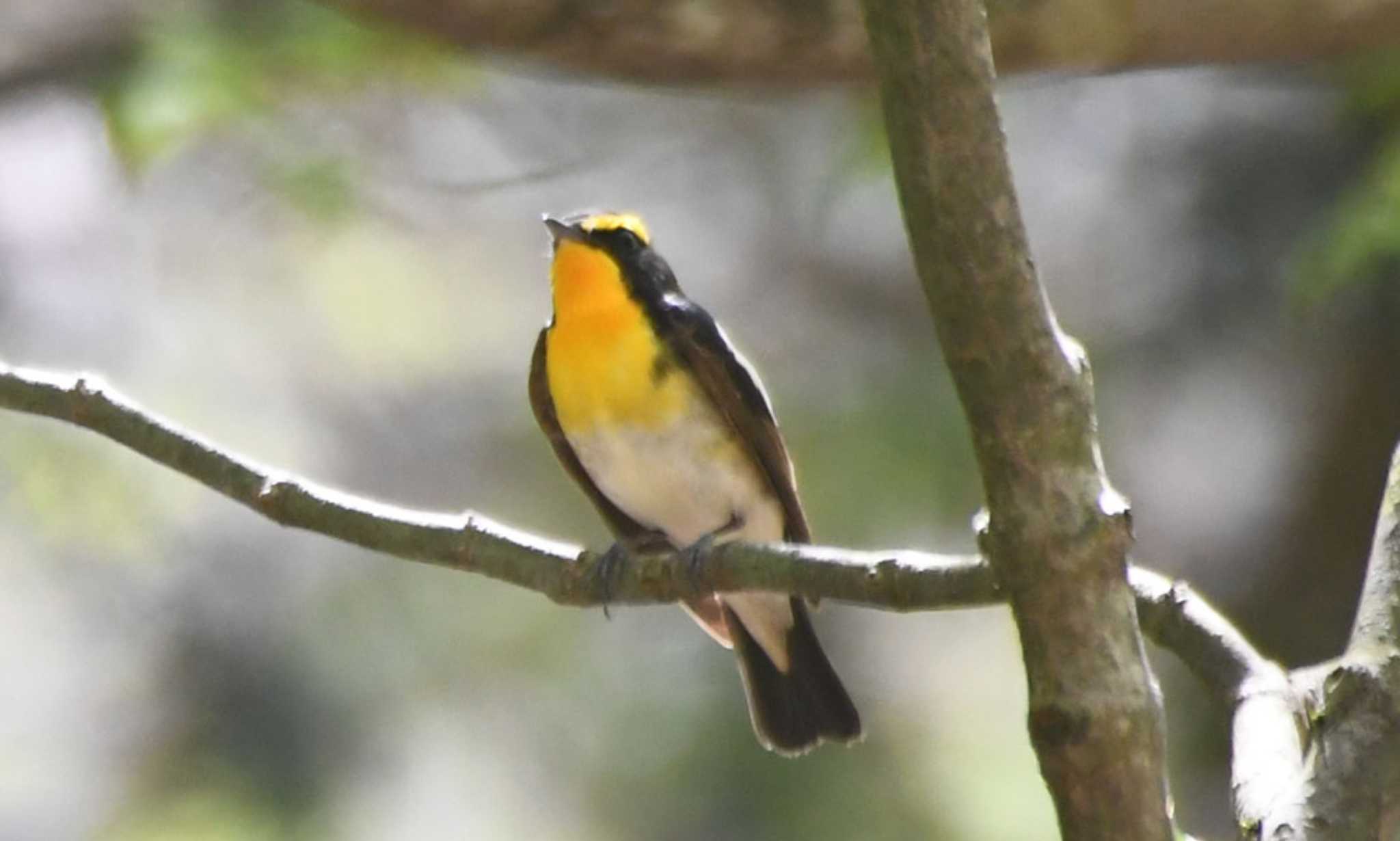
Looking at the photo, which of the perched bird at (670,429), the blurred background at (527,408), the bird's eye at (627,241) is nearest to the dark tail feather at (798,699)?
the perched bird at (670,429)

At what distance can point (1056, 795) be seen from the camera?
1283 millimetres

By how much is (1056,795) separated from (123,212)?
14.4ft

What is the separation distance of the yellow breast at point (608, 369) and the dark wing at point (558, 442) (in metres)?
0.03

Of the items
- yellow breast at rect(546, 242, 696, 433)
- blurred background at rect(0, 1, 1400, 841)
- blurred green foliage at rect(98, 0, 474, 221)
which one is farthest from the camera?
blurred background at rect(0, 1, 1400, 841)

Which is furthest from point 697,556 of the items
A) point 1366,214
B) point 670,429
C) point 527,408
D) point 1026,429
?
point 527,408

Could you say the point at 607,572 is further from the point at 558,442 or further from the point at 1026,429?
the point at 558,442

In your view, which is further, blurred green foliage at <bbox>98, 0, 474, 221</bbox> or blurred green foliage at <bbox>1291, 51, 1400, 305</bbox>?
blurred green foliage at <bbox>98, 0, 474, 221</bbox>

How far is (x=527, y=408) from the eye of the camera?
495cm

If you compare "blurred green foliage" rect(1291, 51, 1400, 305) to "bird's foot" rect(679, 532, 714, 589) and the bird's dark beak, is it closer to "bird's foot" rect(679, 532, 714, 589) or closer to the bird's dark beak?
the bird's dark beak

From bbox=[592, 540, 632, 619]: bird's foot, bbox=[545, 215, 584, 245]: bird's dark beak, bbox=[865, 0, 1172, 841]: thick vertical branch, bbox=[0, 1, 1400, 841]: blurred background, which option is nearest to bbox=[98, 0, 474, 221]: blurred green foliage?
bbox=[0, 1, 1400, 841]: blurred background

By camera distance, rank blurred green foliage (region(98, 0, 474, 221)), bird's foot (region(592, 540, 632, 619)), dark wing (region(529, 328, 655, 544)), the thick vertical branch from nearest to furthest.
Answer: the thick vertical branch, bird's foot (region(592, 540, 632, 619)), dark wing (region(529, 328, 655, 544)), blurred green foliage (region(98, 0, 474, 221))

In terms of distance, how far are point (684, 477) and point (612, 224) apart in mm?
437

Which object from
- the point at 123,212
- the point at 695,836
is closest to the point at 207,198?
the point at 123,212

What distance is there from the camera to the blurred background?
393cm
